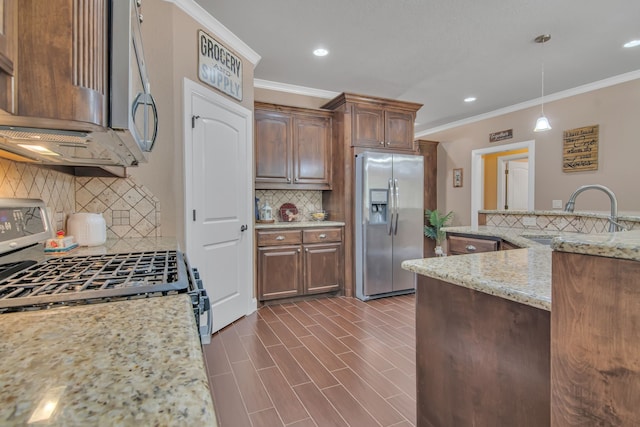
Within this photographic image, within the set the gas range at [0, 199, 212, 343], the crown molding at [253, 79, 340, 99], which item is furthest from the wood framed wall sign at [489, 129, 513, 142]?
the gas range at [0, 199, 212, 343]

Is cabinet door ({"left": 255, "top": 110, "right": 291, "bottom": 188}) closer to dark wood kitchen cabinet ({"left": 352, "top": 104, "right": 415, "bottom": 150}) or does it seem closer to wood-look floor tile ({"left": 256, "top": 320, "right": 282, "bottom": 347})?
dark wood kitchen cabinet ({"left": 352, "top": 104, "right": 415, "bottom": 150})

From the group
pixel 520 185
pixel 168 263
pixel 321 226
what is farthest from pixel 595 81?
pixel 168 263

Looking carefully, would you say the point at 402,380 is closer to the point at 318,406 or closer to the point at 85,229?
the point at 318,406

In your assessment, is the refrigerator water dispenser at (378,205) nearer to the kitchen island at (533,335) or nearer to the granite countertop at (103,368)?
the kitchen island at (533,335)

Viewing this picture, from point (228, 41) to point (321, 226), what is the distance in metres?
2.09

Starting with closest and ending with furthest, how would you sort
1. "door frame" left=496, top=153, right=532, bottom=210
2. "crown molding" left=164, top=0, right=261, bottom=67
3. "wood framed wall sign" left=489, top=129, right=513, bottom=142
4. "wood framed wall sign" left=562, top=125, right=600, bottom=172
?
1. "crown molding" left=164, top=0, right=261, bottom=67
2. "wood framed wall sign" left=562, top=125, right=600, bottom=172
3. "wood framed wall sign" left=489, top=129, right=513, bottom=142
4. "door frame" left=496, top=153, right=532, bottom=210

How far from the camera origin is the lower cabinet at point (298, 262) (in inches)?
136

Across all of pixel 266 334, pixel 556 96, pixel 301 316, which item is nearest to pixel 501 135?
pixel 556 96

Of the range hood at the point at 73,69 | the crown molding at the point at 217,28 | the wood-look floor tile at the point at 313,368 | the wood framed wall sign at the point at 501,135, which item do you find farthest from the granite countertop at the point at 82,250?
the wood framed wall sign at the point at 501,135

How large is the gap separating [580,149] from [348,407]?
4404 millimetres

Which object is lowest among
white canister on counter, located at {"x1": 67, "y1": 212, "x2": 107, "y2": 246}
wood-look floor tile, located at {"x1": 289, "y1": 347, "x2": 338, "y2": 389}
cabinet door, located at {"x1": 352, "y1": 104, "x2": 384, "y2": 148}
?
wood-look floor tile, located at {"x1": 289, "y1": 347, "x2": 338, "y2": 389}

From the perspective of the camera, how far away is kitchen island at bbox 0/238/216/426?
362mm

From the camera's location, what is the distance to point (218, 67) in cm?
277

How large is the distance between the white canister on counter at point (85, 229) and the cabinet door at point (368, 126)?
2792mm
